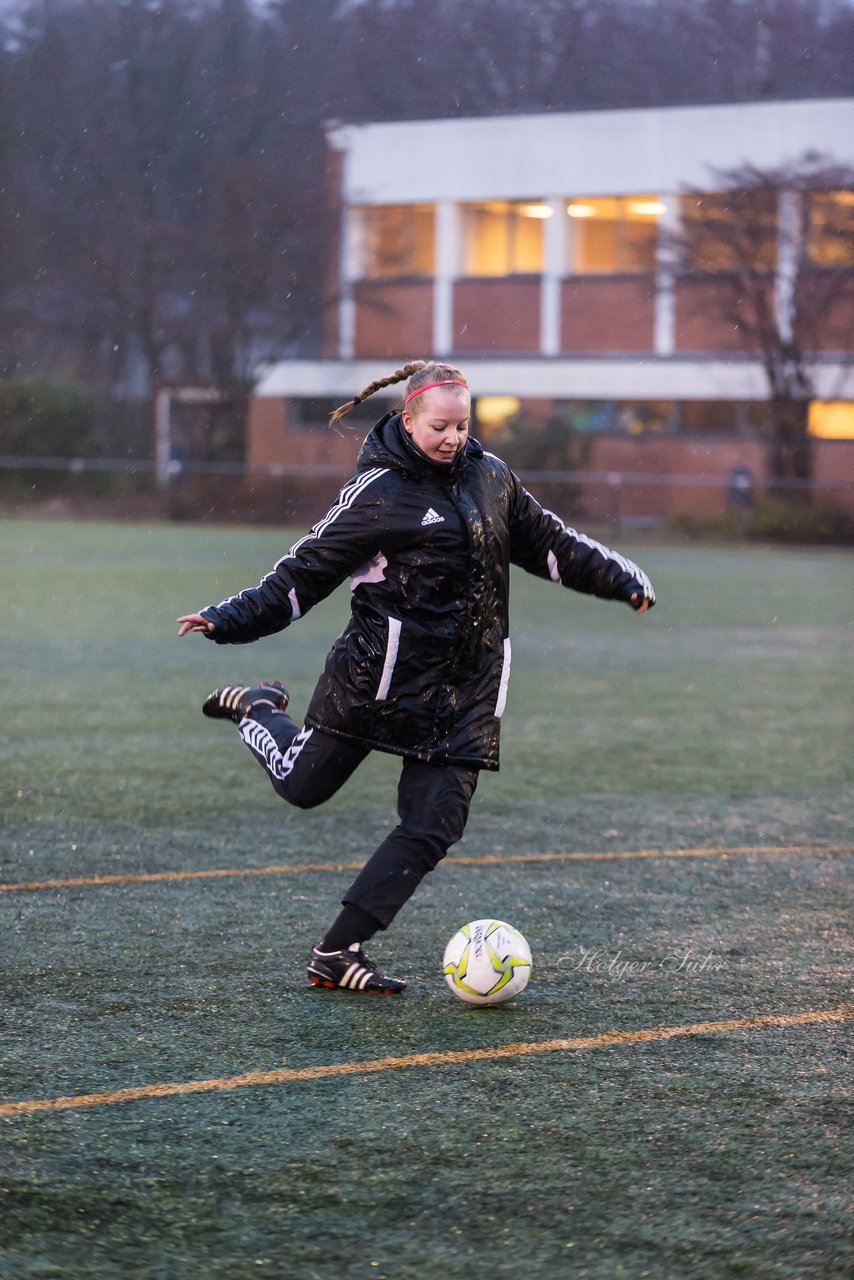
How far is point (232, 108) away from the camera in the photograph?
170 feet

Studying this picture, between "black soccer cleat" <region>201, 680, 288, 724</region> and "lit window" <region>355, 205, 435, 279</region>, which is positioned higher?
"lit window" <region>355, 205, 435, 279</region>

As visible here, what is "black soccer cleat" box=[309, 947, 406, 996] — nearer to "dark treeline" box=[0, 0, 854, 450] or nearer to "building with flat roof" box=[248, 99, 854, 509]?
"building with flat roof" box=[248, 99, 854, 509]

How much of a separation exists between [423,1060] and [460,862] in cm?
257

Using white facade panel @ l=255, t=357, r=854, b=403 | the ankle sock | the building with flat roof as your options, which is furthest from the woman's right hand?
the building with flat roof

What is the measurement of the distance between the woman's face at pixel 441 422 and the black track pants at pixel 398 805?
848 millimetres

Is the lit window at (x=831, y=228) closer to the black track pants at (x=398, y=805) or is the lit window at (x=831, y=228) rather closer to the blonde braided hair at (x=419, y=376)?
the blonde braided hair at (x=419, y=376)

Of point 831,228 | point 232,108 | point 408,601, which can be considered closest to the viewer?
point 408,601

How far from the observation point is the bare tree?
36.3 meters

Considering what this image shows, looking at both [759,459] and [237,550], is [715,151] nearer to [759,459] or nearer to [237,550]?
[759,459]

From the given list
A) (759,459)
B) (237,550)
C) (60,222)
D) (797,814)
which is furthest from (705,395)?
(797,814)

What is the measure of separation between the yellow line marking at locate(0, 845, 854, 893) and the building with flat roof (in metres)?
30.1

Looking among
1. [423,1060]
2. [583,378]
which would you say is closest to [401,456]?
[423,1060]

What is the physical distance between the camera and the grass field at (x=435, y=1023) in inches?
134

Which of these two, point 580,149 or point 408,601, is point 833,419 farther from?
point 408,601
